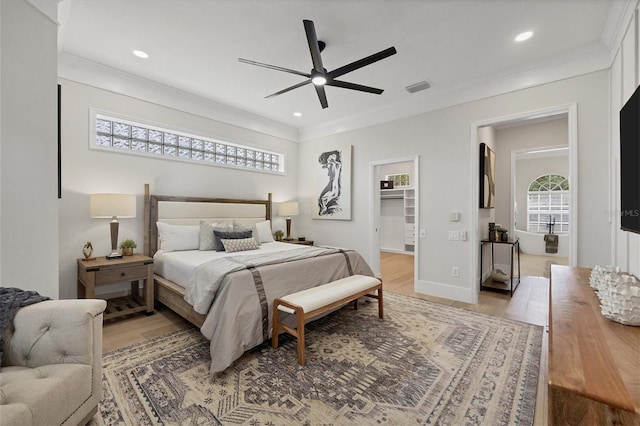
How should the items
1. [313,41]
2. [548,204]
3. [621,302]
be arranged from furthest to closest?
1. [548,204]
2. [313,41]
3. [621,302]

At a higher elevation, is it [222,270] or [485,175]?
[485,175]

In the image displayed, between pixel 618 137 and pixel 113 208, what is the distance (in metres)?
5.04

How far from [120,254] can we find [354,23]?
356 centimetres

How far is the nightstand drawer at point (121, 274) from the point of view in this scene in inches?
110

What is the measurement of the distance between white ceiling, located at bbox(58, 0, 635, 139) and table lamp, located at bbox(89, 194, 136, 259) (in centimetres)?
160

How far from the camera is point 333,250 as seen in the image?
3406 mm

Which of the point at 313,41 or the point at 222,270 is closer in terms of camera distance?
the point at 313,41

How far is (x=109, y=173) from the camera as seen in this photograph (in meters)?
3.36

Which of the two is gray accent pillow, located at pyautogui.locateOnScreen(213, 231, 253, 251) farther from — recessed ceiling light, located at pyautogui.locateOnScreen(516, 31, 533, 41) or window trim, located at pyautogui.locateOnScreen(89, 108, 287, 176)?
recessed ceiling light, located at pyautogui.locateOnScreen(516, 31, 533, 41)

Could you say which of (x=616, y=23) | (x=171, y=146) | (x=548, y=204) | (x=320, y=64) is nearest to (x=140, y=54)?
(x=171, y=146)

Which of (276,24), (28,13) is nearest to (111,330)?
(28,13)

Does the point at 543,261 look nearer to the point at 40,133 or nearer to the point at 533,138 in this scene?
the point at 533,138

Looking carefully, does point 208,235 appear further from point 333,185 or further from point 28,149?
point 333,185

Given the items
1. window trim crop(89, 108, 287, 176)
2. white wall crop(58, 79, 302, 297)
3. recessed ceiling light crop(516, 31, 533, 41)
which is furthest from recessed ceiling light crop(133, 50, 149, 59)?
recessed ceiling light crop(516, 31, 533, 41)
